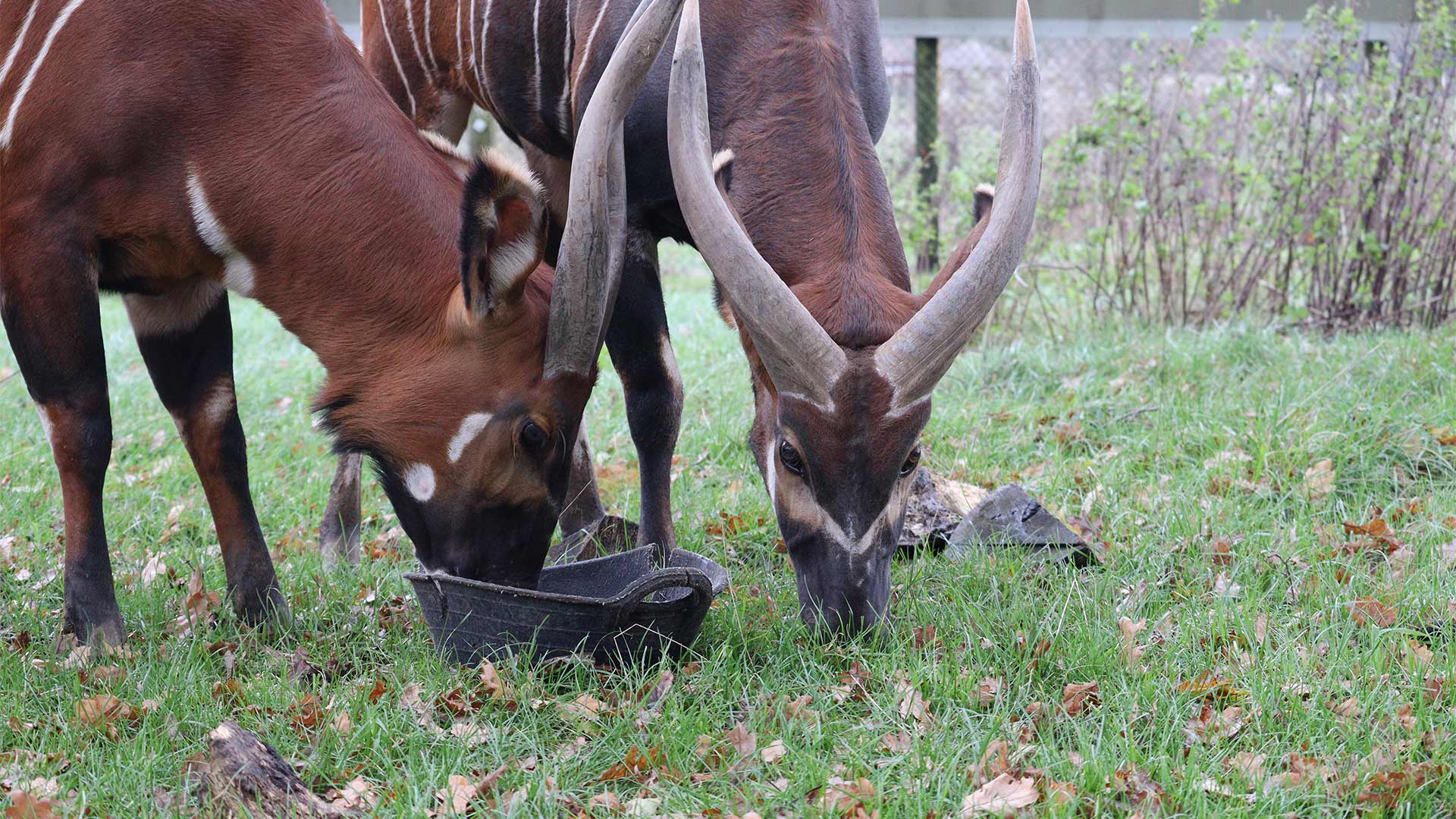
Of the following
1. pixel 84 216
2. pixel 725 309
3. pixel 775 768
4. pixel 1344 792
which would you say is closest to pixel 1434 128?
pixel 725 309

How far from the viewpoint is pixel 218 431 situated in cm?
414

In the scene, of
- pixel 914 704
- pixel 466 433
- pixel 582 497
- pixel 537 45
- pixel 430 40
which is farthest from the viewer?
pixel 430 40

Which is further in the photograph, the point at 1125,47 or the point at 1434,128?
the point at 1125,47

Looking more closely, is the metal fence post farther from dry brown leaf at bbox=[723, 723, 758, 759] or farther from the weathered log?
the weathered log

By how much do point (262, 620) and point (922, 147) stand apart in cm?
681

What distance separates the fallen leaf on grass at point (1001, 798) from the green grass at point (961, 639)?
0.15ft

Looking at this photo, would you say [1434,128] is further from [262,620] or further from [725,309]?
[262,620]

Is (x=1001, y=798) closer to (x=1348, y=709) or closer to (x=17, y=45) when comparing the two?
(x=1348, y=709)

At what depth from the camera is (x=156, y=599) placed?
13.4ft

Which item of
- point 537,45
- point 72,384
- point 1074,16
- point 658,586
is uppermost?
point 537,45

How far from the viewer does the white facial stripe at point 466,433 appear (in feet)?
11.5

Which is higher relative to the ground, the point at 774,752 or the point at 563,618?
the point at 563,618

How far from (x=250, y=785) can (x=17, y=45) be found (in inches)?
87.6

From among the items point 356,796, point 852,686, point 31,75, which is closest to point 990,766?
point 852,686
